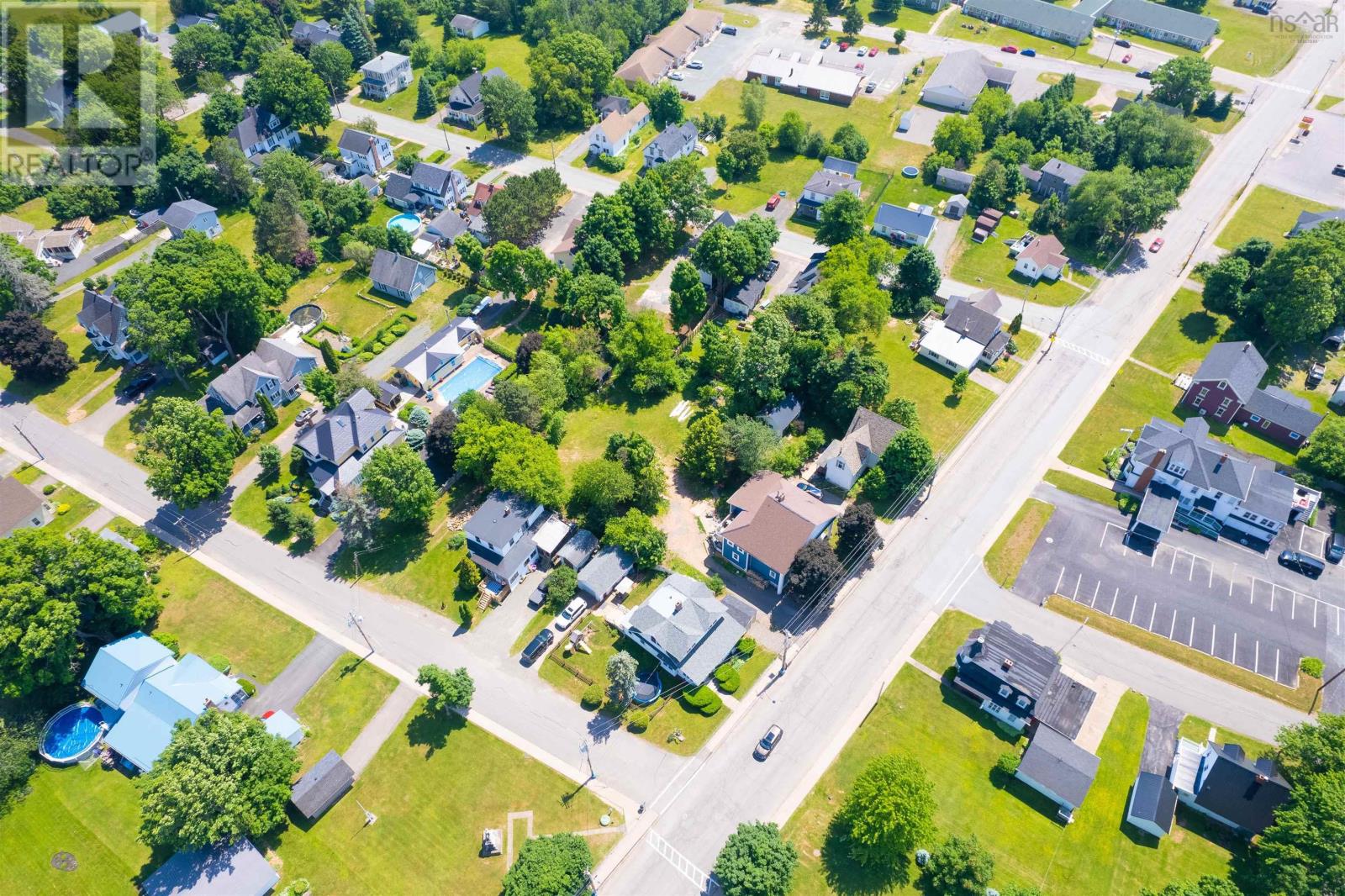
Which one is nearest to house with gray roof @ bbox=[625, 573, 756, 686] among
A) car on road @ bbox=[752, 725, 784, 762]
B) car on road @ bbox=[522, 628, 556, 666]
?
car on road @ bbox=[752, 725, 784, 762]

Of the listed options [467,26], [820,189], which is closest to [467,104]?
[467,26]

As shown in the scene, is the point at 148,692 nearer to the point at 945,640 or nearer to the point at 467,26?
the point at 945,640

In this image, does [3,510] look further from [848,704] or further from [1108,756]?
[1108,756]

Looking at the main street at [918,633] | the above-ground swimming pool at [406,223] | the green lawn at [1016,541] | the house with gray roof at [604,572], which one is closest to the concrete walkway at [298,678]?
the house with gray roof at [604,572]

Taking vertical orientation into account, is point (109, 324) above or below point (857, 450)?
below

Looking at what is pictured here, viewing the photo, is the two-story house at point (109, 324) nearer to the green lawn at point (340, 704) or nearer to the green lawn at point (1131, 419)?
the green lawn at point (340, 704)

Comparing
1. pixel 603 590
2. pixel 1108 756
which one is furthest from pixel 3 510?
pixel 1108 756
